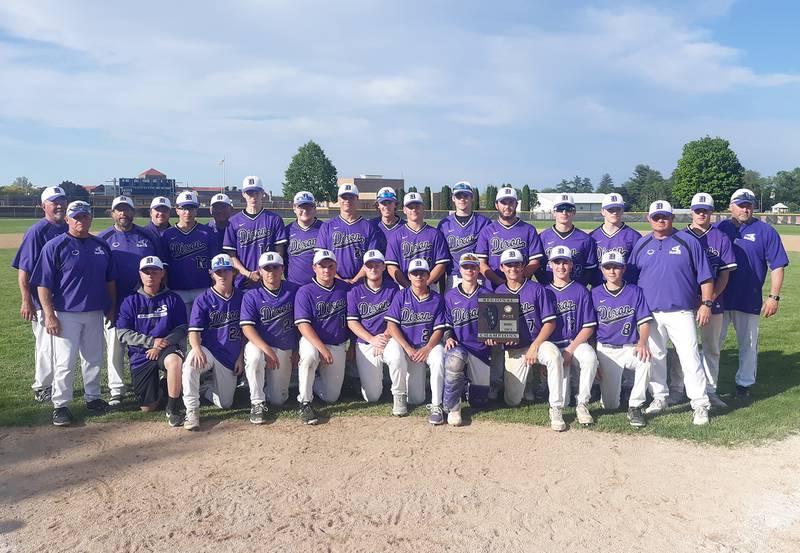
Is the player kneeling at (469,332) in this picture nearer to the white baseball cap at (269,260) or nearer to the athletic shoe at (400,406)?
the athletic shoe at (400,406)

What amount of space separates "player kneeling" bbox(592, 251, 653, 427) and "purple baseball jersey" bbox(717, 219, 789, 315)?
1.21m

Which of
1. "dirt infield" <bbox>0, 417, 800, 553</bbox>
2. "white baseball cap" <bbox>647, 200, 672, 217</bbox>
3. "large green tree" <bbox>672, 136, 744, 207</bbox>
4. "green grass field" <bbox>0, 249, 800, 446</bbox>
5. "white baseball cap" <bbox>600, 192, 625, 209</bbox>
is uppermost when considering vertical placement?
"large green tree" <bbox>672, 136, 744, 207</bbox>

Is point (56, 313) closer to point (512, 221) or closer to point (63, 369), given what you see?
point (63, 369)

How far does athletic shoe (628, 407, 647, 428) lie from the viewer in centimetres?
530

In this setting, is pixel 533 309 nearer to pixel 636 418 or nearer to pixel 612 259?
pixel 612 259

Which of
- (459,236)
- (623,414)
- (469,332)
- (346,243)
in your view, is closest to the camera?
(623,414)

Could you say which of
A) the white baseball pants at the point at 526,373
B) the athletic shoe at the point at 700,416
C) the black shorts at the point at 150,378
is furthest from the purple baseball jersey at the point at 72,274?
the athletic shoe at the point at 700,416

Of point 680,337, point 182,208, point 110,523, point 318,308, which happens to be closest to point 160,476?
point 110,523

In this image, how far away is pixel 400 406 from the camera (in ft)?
18.7

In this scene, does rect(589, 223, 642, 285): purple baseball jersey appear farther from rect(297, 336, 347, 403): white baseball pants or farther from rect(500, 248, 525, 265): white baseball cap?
rect(297, 336, 347, 403): white baseball pants

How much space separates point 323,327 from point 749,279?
4381 mm

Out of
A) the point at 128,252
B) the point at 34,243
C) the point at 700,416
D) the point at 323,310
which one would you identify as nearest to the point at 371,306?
the point at 323,310

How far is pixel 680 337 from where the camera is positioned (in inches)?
220

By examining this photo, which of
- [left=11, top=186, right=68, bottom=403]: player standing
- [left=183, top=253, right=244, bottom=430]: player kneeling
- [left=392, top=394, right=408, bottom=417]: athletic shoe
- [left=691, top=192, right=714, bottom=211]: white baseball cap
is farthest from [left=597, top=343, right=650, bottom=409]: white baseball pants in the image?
[left=11, top=186, right=68, bottom=403]: player standing
